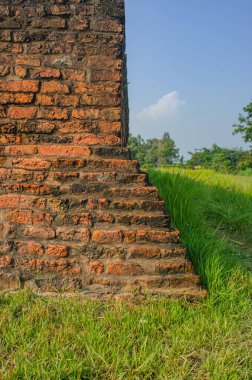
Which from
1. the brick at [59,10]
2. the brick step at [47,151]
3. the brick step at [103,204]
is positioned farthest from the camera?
the brick at [59,10]

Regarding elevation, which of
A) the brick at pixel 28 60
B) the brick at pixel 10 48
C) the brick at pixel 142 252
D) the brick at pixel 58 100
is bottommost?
the brick at pixel 142 252

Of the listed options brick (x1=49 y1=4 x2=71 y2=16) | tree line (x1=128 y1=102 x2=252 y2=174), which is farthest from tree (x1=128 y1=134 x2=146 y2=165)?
brick (x1=49 y1=4 x2=71 y2=16)

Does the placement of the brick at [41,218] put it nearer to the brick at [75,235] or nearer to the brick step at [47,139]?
the brick at [75,235]

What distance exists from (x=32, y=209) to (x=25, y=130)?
521 mm

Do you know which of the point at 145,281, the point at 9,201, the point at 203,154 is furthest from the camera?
the point at 203,154

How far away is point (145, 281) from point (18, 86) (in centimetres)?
145

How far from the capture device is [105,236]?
2229mm

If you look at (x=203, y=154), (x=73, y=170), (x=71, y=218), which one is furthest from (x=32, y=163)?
(x=203, y=154)

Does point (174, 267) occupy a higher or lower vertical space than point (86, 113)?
lower

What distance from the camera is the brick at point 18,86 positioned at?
95.8 inches

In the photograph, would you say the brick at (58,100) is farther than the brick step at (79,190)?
Yes

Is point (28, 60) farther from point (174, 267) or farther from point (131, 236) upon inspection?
point (174, 267)

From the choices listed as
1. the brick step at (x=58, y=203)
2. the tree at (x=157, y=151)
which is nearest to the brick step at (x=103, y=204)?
the brick step at (x=58, y=203)

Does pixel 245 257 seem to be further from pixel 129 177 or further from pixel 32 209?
pixel 32 209
